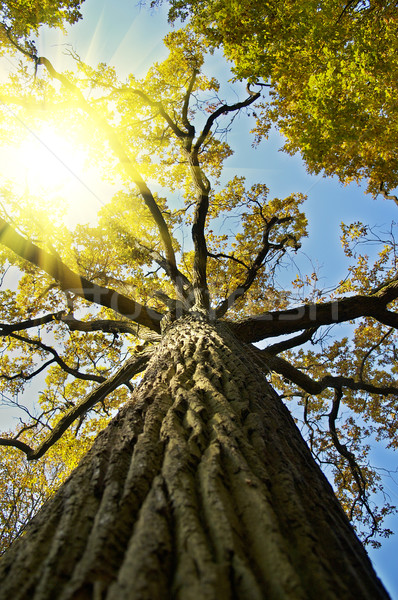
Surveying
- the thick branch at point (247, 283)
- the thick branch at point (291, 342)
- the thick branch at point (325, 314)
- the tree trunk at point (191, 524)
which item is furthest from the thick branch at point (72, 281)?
the tree trunk at point (191, 524)

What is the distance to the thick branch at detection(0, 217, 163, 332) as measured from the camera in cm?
432

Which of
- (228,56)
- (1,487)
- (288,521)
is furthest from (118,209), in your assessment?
(1,487)

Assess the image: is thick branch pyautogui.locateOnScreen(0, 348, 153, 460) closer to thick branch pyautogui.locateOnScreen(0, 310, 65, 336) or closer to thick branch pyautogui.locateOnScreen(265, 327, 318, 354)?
thick branch pyautogui.locateOnScreen(0, 310, 65, 336)

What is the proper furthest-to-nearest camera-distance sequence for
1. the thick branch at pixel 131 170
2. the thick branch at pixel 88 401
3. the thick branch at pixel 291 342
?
the thick branch at pixel 131 170 < the thick branch at pixel 291 342 < the thick branch at pixel 88 401

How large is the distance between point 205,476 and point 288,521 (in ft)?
1.08

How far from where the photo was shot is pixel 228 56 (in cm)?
564

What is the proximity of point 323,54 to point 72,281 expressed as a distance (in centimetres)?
580

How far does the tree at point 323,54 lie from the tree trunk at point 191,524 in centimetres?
483

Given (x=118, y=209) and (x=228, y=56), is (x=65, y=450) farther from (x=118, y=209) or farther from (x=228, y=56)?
(x=228, y=56)

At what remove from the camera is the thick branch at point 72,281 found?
14.2ft

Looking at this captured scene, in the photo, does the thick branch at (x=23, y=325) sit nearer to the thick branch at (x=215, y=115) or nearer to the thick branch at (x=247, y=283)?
the thick branch at (x=247, y=283)

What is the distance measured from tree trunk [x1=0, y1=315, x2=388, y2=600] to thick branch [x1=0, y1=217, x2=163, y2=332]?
150 inches

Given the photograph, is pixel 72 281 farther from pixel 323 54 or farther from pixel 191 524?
pixel 323 54

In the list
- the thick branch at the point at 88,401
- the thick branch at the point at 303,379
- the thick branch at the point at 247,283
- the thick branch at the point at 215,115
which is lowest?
the thick branch at the point at 88,401
